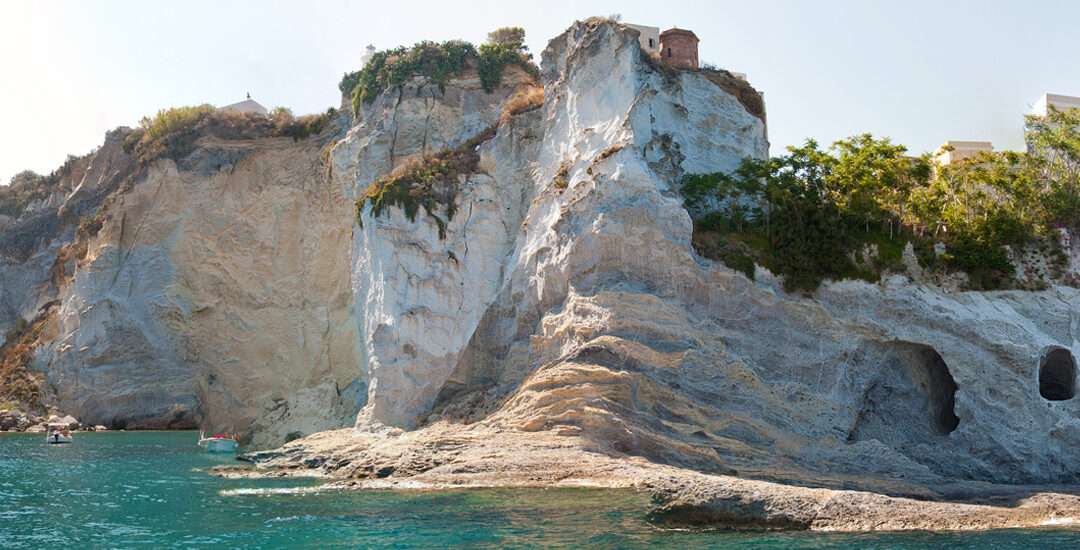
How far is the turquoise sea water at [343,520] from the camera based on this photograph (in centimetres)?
1530

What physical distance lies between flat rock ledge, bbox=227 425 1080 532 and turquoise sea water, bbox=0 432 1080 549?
2.19 ft

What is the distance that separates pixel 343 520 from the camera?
1748cm

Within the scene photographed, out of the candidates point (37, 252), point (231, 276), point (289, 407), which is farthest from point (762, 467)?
point (37, 252)

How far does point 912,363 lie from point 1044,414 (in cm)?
366

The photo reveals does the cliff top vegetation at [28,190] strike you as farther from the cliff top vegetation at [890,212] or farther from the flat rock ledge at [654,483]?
the cliff top vegetation at [890,212]

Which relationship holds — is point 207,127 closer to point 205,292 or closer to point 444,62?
point 205,292

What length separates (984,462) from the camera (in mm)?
23422

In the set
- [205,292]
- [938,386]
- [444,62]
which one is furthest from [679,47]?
[205,292]

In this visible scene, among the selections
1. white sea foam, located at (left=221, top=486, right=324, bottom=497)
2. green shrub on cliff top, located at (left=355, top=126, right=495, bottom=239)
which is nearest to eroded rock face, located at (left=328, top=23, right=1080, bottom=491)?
green shrub on cliff top, located at (left=355, top=126, right=495, bottom=239)

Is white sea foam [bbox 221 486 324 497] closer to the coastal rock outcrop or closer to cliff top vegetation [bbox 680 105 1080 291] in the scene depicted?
the coastal rock outcrop

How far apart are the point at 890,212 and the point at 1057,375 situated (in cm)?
691

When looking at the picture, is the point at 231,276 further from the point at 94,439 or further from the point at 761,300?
the point at 761,300

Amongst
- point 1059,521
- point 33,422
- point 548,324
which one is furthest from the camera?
point 33,422

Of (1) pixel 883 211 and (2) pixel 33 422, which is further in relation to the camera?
(2) pixel 33 422
